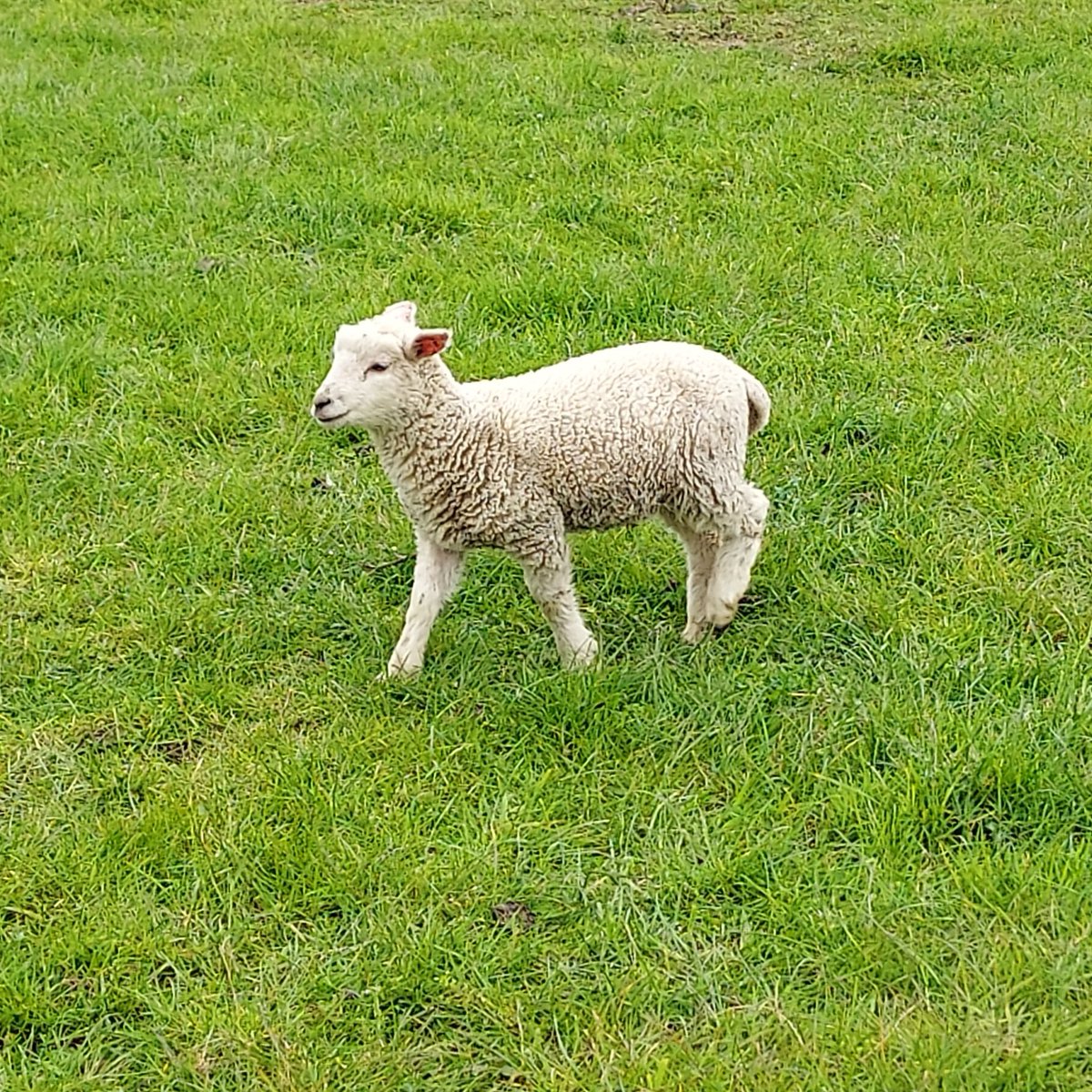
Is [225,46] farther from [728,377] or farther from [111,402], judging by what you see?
[728,377]

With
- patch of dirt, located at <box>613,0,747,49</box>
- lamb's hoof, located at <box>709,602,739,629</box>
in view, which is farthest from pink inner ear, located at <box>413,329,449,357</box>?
patch of dirt, located at <box>613,0,747,49</box>

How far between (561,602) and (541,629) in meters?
0.34

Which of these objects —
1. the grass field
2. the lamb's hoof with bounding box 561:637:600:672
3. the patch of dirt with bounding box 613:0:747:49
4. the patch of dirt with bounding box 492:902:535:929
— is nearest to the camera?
the grass field

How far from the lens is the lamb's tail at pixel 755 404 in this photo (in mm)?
3934

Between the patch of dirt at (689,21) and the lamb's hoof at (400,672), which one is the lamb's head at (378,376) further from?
the patch of dirt at (689,21)

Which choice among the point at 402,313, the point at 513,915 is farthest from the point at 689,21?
the point at 513,915

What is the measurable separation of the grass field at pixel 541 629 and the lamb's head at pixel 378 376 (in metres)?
0.72

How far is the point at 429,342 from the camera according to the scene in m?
3.60

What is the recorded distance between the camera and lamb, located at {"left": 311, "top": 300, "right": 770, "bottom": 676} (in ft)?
11.9

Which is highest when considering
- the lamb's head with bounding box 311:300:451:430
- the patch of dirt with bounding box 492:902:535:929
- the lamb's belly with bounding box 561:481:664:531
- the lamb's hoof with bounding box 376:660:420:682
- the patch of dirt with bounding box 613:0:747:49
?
the patch of dirt with bounding box 613:0:747:49

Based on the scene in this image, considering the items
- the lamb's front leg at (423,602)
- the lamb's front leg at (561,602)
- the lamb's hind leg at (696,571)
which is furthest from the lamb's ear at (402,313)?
the lamb's hind leg at (696,571)

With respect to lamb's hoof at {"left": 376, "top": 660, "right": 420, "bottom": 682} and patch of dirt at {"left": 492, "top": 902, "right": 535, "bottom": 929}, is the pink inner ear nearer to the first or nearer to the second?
lamb's hoof at {"left": 376, "top": 660, "right": 420, "bottom": 682}

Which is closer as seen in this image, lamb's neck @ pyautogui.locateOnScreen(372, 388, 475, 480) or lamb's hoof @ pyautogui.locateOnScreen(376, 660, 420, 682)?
lamb's neck @ pyautogui.locateOnScreen(372, 388, 475, 480)

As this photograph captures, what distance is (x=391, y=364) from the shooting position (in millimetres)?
3619
